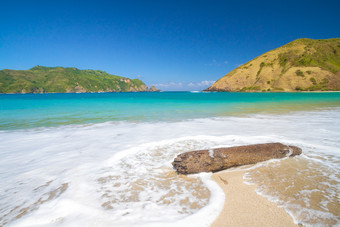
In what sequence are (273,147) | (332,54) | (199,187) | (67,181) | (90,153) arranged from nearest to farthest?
(199,187) → (67,181) → (273,147) → (90,153) → (332,54)

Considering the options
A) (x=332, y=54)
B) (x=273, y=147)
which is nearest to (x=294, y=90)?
(x=332, y=54)

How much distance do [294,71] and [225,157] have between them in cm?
13096

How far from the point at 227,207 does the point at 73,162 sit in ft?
14.6

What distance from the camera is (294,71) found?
106938 mm

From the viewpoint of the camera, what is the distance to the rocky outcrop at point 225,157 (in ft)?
13.5

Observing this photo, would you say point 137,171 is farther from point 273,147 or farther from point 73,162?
point 273,147

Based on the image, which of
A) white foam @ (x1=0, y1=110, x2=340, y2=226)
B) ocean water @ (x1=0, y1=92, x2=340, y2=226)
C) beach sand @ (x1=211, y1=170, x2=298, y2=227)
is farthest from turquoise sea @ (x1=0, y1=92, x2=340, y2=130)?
beach sand @ (x1=211, y1=170, x2=298, y2=227)

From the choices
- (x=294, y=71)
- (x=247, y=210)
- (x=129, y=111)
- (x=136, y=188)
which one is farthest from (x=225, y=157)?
(x=294, y=71)

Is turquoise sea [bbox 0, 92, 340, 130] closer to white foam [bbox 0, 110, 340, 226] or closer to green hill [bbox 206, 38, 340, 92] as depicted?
white foam [bbox 0, 110, 340, 226]

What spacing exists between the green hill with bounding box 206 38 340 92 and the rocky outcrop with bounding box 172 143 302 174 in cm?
11823

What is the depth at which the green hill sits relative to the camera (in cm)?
9738

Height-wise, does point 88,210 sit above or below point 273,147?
below

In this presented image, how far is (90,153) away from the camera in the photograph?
593cm

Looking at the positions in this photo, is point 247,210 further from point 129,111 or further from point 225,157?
point 129,111
